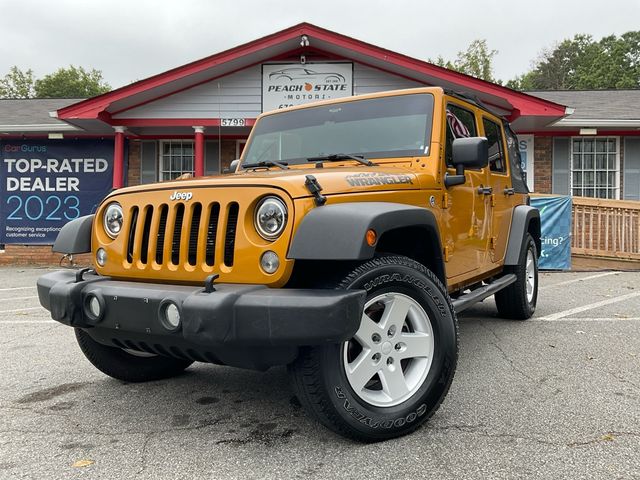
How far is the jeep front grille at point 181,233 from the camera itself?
2.48 m

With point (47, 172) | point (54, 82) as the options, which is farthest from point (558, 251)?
point (54, 82)

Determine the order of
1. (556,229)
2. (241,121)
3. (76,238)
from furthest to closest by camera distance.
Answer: (241,121)
(556,229)
(76,238)

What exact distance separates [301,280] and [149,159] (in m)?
11.3

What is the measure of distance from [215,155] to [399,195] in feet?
33.5

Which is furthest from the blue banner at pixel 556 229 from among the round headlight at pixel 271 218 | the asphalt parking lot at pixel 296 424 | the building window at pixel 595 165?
the round headlight at pixel 271 218

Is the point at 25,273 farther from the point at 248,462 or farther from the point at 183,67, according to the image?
the point at 248,462

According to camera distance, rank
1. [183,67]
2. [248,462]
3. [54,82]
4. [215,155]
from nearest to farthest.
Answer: [248,462], [183,67], [215,155], [54,82]

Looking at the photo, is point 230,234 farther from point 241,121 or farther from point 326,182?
point 241,121

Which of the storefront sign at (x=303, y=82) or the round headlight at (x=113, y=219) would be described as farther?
the storefront sign at (x=303, y=82)

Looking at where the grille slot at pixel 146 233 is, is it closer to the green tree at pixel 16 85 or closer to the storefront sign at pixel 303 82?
the storefront sign at pixel 303 82

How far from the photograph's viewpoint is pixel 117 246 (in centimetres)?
279

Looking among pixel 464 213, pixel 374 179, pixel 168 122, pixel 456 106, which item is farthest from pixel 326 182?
pixel 168 122

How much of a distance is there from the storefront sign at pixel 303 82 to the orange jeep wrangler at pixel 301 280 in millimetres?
7563

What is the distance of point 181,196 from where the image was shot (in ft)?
8.60
